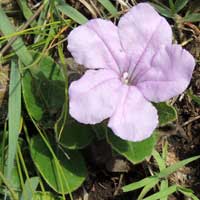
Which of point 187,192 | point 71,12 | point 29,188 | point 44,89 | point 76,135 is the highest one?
point 71,12

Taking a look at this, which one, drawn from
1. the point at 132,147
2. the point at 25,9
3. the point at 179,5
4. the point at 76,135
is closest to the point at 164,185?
the point at 132,147

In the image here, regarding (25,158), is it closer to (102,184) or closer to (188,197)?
(102,184)

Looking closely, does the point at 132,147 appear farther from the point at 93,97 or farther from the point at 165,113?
the point at 93,97

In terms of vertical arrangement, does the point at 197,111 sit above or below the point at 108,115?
below

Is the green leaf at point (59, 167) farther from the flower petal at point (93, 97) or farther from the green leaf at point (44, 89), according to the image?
the flower petal at point (93, 97)

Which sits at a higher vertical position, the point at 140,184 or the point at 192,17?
the point at 192,17

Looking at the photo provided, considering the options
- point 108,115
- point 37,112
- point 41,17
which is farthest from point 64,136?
point 41,17
